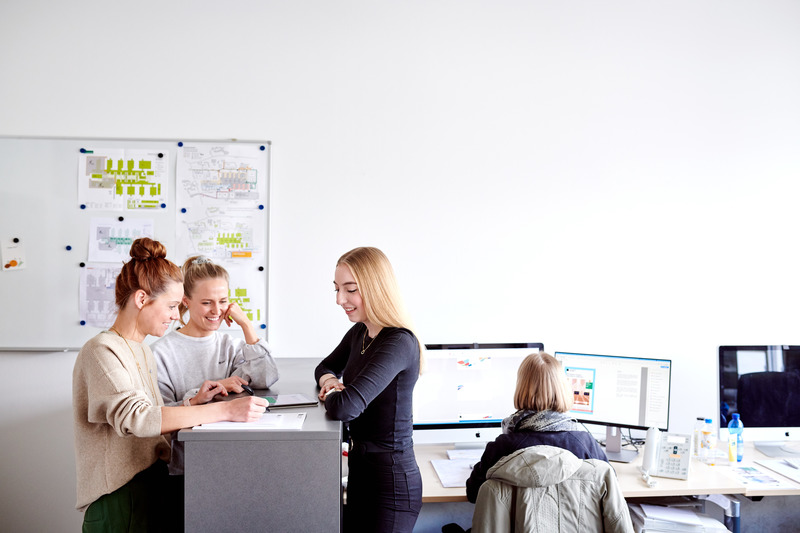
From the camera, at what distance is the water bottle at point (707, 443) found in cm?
250

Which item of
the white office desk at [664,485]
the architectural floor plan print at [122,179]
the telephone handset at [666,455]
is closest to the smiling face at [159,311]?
the white office desk at [664,485]

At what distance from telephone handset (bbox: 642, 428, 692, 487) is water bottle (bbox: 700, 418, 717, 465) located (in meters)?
0.28

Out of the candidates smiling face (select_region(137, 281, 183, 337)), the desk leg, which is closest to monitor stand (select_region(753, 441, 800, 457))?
the desk leg

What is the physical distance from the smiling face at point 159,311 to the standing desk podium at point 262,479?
399mm

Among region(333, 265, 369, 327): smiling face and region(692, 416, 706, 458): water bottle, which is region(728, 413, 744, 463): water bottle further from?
region(333, 265, 369, 327): smiling face

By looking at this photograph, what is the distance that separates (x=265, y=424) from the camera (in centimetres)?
127

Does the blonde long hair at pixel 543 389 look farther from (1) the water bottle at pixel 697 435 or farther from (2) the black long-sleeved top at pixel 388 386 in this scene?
(1) the water bottle at pixel 697 435

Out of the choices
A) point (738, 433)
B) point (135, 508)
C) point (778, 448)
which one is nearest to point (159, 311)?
point (135, 508)

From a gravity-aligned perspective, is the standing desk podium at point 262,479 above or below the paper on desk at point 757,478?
above

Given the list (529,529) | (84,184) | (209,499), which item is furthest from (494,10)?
(209,499)

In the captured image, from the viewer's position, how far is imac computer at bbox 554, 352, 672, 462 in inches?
96.9

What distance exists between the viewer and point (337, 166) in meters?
2.75

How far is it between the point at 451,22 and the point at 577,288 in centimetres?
143

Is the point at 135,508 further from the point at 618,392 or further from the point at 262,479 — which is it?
the point at 618,392
